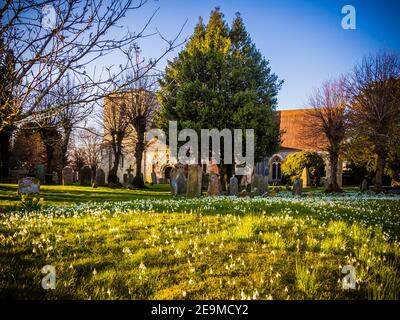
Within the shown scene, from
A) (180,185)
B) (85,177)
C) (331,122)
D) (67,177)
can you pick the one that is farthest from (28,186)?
(331,122)

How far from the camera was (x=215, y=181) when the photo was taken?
18.8 meters

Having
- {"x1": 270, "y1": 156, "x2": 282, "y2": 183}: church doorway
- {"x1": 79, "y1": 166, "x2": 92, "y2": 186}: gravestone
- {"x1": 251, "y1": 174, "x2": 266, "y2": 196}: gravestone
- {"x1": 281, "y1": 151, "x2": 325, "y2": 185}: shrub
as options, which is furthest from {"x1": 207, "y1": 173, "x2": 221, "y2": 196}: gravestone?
{"x1": 270, "y1": 156, "x2": 282, "y2": 183}: church doorway

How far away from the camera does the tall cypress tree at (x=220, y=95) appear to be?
22.9m

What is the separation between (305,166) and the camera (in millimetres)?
39344

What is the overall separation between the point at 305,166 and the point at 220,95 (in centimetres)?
2187

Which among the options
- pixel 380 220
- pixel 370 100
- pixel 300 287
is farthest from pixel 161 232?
pixel 370 100

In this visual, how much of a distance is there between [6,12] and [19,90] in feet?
3.99

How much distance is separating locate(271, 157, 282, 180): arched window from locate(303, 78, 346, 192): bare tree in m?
21.8

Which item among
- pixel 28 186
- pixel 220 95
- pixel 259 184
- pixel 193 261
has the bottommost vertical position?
pixel 193 261

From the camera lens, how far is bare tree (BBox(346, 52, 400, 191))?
79.2 feet

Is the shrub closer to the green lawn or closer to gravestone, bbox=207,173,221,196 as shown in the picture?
gravestone, bbox=207,173,221,196

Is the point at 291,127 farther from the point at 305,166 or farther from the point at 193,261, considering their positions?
the point at 193,261

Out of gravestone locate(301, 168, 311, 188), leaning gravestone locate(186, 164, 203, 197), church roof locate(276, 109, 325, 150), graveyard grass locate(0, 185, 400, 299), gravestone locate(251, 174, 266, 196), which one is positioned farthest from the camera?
church roof locate(276, 109, 325, 150)

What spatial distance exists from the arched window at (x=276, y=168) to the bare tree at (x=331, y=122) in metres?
21.8
